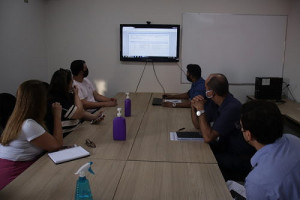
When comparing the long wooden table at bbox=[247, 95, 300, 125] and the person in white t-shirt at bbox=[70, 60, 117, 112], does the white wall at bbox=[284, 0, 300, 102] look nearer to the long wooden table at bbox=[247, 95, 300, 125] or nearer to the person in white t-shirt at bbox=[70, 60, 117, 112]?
the long wooden table at bbox=[247, 95, 300, 125]

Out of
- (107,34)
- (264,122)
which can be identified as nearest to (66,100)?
(264,122)

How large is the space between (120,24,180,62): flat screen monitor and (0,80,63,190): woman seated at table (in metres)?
2.67

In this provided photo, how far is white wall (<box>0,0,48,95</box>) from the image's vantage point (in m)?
3.44

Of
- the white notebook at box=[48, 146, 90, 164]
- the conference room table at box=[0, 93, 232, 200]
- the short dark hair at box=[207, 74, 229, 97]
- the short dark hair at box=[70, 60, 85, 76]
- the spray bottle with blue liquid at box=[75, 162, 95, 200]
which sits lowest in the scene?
the conference room table at box=[0, 93, 232, 200]

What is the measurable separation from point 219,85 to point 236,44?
2.33 metres

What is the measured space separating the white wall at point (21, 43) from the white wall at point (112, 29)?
0.74ft

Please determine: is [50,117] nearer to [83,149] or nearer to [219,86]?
[83,149]

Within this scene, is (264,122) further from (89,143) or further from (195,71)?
(195,71)

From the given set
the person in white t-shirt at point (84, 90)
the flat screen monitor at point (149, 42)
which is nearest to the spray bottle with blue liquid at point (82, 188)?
the person in white t-shirt at point (84, 90)

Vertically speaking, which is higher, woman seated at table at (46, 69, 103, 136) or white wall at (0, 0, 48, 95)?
white wall at (0, 0, 48, 95)

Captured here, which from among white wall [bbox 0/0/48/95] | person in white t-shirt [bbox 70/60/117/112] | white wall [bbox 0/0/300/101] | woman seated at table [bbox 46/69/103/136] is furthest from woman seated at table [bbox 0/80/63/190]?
white wall [bbox 0/0/300/101]

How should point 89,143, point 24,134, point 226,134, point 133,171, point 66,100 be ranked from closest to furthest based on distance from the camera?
point 133,171, point 24,134, point 89,143, point 226,134, point 66,100

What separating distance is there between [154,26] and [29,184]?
3338 mm

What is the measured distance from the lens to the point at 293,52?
411cm
